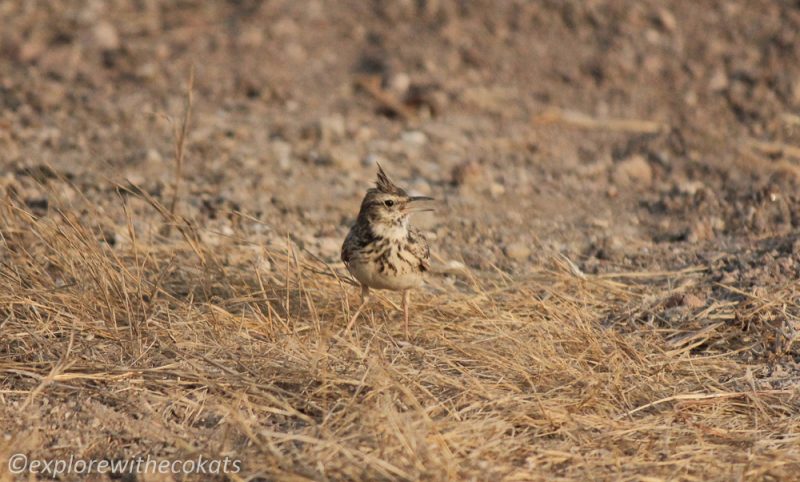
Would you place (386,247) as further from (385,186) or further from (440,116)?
(440,116)

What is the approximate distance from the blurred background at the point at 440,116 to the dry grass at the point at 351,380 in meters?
0.97

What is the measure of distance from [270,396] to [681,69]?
6680 mm

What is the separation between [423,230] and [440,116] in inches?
93.0

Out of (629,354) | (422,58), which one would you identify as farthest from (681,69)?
(629,354)

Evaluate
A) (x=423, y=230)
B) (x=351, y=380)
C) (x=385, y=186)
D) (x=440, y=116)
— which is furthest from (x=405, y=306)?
(x=440, y=116)

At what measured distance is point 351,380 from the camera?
4.38 meters

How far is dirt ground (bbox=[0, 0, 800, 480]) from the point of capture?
14.1ft

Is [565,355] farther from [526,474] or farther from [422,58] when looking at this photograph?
[422,58]

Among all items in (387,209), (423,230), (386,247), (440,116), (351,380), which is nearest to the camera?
(351,380)

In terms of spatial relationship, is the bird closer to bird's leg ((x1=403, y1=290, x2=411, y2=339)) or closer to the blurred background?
bird's leg ((x1=403, y1=290, x2=411, y2=339))

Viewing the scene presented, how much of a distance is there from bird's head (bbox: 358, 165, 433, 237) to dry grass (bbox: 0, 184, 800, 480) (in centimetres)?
39

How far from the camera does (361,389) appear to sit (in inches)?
175

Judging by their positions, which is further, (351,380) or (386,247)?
(386,247)

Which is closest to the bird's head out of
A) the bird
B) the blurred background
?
the bird
